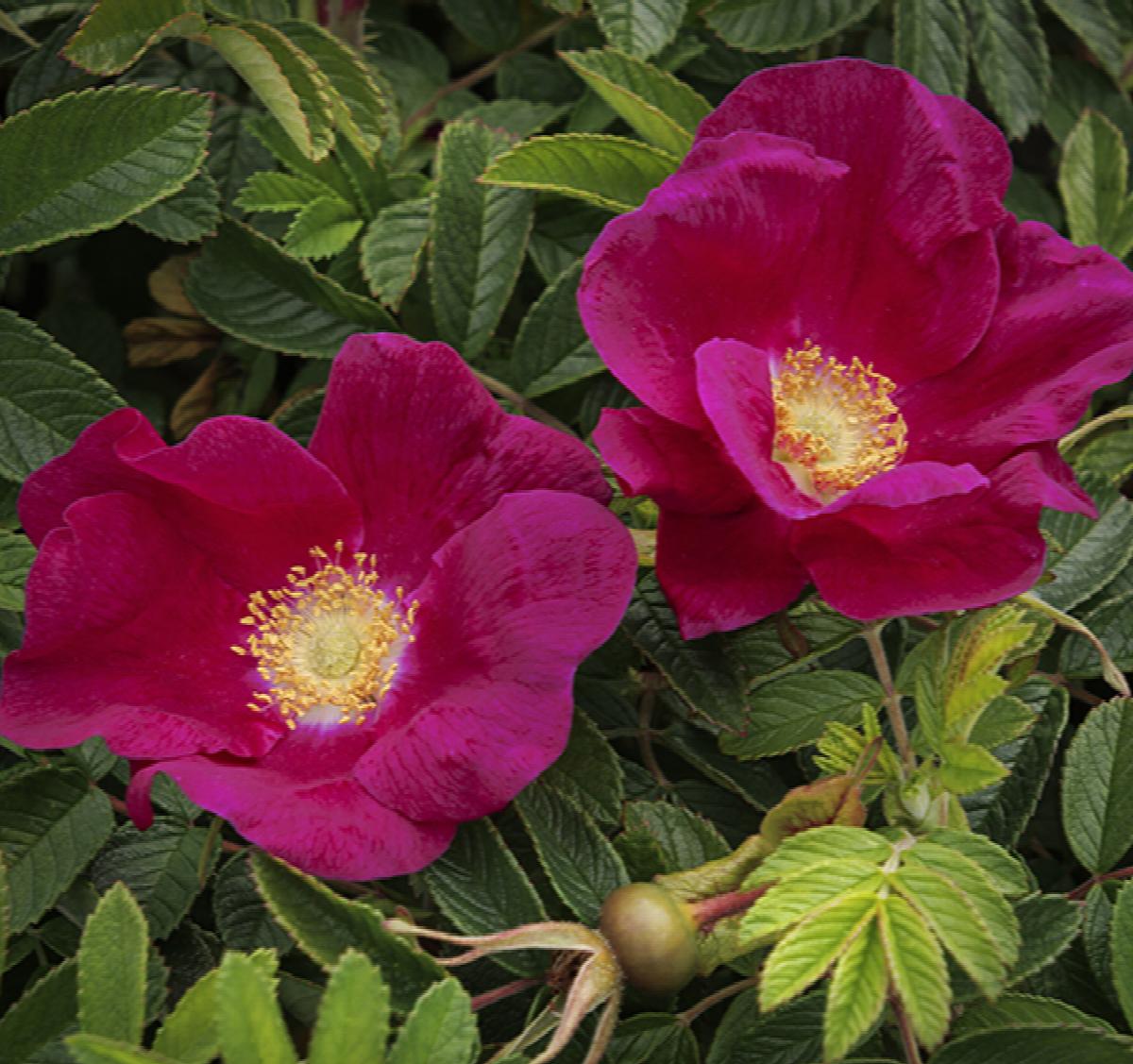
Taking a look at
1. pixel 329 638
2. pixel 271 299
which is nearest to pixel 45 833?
pixel 329 638

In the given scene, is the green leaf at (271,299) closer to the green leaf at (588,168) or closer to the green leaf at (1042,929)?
the green leaf at (588,168)

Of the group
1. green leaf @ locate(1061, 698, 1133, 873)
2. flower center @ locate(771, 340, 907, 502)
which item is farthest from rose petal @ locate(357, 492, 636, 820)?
green leaf @ locate(1061, 698, 1133, 873)

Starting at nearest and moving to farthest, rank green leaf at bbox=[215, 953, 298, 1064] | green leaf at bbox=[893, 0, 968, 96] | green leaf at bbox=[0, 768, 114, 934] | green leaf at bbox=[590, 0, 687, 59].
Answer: green leaf at bbox=[215, 953, 298, 1064]
green leaf at bbox=[0, 768, 114, 934]
green leaf at bbox=[590, 0, 687, 59]
green leaf at bbox=[893, 0, 968, 96]

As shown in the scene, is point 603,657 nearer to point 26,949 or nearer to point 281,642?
point 281,642

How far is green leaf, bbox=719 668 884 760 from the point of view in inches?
33.8

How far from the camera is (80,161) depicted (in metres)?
0.93

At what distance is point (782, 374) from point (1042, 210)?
49 cm

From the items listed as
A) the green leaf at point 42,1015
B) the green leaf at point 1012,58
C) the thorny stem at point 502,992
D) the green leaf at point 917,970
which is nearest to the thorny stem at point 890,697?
the green leaf at point 917,970

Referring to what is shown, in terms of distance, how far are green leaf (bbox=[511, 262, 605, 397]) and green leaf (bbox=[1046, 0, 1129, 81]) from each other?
0.54 meters

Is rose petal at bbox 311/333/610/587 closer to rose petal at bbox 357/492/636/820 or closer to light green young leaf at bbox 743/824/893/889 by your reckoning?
rose petal at bbox 357/492/636/820

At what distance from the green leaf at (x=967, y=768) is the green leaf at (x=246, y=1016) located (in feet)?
1.12

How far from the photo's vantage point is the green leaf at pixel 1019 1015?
29.9 inches

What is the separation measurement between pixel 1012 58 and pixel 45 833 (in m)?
0.96

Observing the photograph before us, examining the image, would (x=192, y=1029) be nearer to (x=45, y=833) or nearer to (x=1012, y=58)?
(x=45, y=833)
